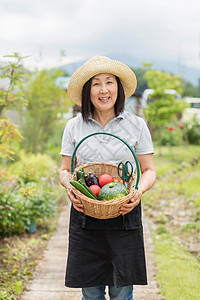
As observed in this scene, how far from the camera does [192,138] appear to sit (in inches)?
636

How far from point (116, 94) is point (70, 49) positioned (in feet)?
22.6

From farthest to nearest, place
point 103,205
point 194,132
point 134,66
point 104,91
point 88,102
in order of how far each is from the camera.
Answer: point 134,66, point 194,132, point 88,102, point 104,91, point 103,205

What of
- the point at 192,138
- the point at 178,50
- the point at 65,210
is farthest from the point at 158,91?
the point at 178,50

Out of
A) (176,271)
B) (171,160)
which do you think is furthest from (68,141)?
(171,160)

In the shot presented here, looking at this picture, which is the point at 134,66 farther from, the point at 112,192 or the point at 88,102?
the point at 112,192

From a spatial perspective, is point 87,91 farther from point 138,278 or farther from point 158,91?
point 158,91

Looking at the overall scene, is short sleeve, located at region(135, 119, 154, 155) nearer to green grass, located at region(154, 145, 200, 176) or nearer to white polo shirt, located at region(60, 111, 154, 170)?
white polo shirt, located at region(60, 111, 154, 170)

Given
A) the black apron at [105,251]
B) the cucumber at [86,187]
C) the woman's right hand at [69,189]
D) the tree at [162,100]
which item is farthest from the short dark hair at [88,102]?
the tree at [162,100]

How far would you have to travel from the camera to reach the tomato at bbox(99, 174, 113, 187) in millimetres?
1825

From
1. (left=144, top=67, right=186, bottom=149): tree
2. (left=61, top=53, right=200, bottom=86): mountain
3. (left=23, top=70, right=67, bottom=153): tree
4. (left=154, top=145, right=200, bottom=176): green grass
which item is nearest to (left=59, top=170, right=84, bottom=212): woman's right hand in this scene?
(left=61, top=53, right=200, bottom=86): mountain

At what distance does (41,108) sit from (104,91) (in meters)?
6.44

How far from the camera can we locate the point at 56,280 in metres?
3.15

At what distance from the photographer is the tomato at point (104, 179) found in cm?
183

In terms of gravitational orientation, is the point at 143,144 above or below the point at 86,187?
above
